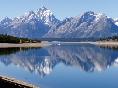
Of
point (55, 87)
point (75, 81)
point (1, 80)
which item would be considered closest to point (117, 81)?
point (75, 81)

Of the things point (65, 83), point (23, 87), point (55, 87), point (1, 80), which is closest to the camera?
point (23, 87)

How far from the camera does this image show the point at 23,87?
2036 inches

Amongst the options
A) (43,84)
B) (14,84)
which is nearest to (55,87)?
(43,84)

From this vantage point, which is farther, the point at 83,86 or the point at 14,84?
the point at 83,86

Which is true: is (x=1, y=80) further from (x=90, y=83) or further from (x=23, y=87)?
(x=90, y=83)

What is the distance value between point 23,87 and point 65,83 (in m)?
21.2

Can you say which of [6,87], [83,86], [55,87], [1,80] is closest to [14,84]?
[6,87]

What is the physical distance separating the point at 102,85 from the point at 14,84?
71.1 feet

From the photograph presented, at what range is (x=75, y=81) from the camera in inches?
2985

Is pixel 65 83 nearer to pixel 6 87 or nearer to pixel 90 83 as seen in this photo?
pixel 90 83

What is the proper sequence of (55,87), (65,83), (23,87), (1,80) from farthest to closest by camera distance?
(65,83), (55,87), (1,80), (23,87)

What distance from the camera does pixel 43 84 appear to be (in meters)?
69.9

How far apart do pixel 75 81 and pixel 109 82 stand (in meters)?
7.07

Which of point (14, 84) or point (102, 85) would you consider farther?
point (102, 85)
